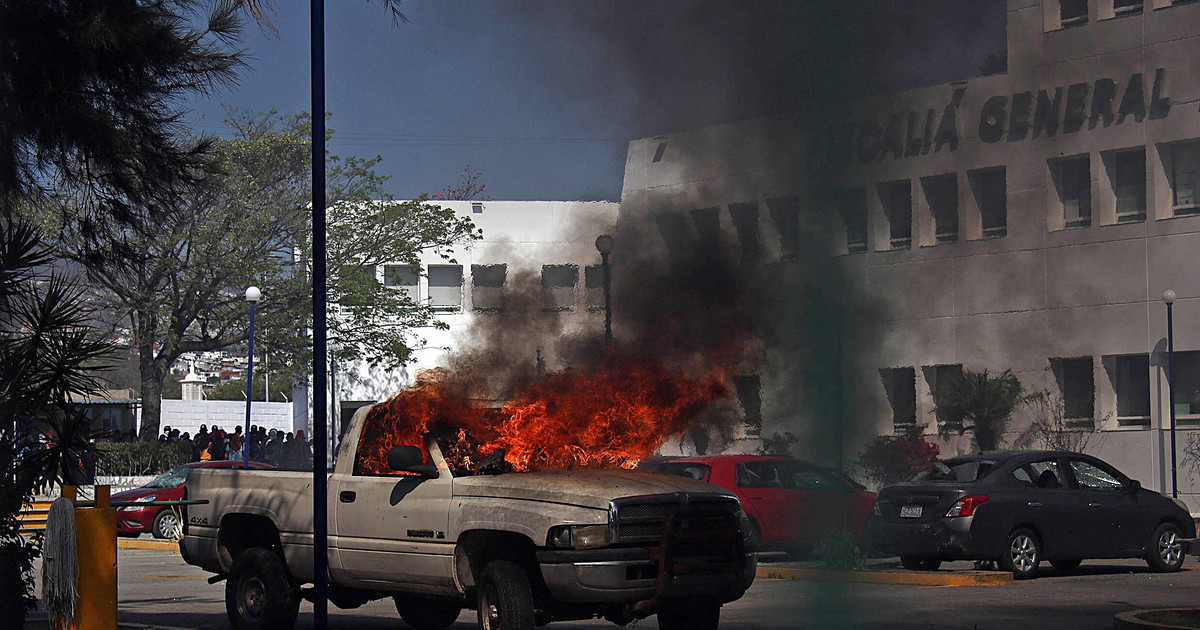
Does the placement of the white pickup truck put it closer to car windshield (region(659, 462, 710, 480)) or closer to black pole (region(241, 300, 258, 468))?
car windshield (region(659, 462, 710, 480))

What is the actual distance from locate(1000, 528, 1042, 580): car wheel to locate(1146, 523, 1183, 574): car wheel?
1859 millimetres

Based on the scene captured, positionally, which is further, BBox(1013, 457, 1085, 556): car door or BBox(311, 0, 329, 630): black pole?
BBox(1013, 457, 1085, 556): car door

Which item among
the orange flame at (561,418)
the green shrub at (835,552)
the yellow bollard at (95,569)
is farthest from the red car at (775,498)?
the yellow bollard at (95,569)

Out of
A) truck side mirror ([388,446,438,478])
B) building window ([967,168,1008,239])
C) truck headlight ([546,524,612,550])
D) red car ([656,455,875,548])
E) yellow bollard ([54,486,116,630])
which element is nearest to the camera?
building window ([967,168,1008,239])

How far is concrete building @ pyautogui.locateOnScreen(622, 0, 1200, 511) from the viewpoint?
8008 mm

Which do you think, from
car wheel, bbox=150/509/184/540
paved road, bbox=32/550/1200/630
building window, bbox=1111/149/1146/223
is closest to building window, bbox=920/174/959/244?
building window, bbox=1111/149/1146/223

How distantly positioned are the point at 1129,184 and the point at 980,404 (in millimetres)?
3229

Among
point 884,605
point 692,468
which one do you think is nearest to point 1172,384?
point 692,468

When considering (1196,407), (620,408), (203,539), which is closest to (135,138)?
(203,539)

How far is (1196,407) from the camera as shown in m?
24.8

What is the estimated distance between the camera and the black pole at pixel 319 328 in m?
9.13

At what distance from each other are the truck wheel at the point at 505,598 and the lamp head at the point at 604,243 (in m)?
3.24

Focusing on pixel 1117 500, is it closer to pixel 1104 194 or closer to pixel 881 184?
pixel 1104 194

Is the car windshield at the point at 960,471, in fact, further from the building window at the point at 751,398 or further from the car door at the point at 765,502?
the building window at the point at 751,398
